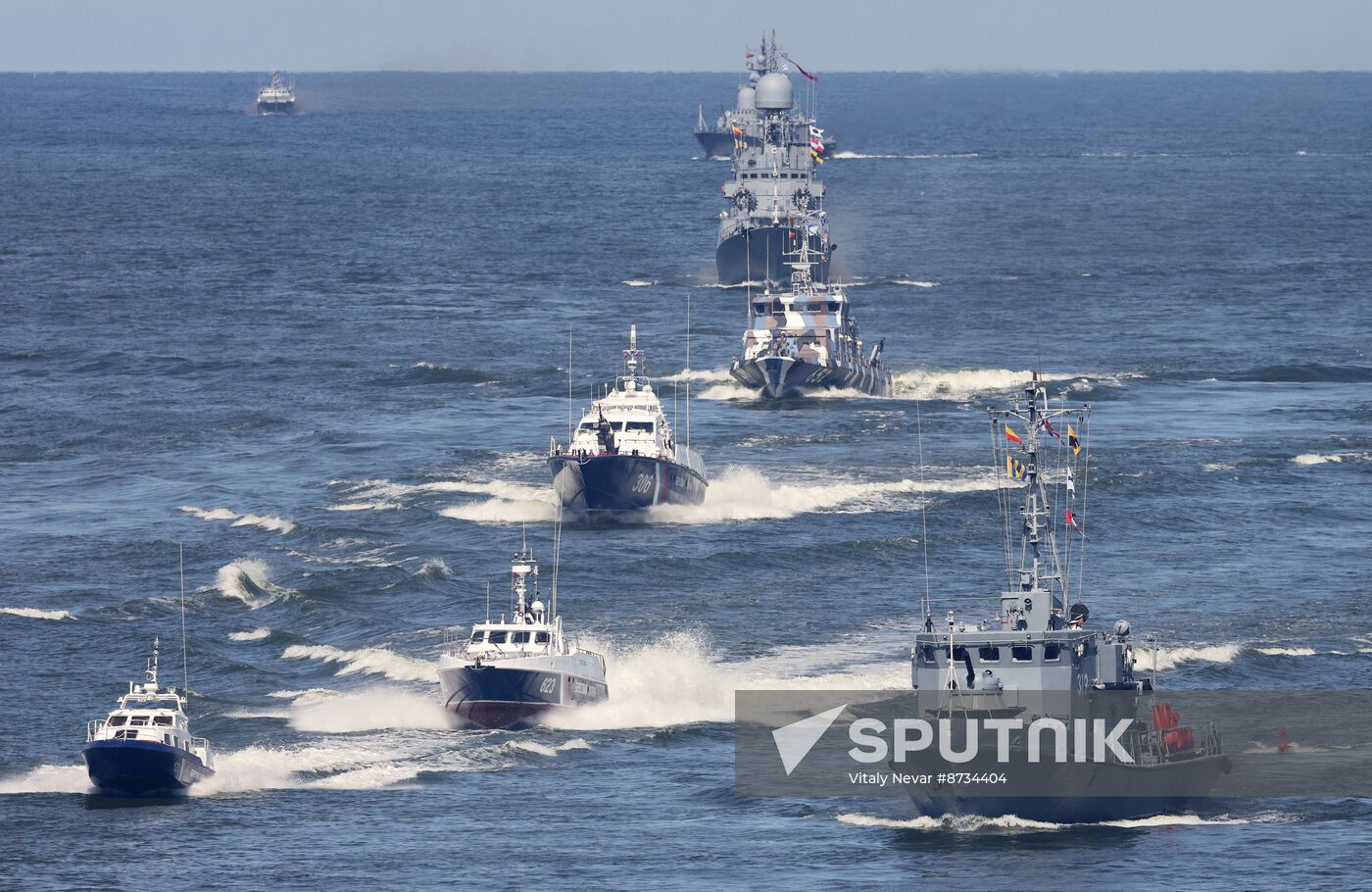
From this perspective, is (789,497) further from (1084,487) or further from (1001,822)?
(1001,822)

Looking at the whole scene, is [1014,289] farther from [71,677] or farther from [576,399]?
[71,677]

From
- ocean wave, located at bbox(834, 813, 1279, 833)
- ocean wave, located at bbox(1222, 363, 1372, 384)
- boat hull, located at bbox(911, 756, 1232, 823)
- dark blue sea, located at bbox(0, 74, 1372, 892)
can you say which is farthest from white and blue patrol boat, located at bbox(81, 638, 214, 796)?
ocean wave, located at bbox(1222, 363, 1372, 384)

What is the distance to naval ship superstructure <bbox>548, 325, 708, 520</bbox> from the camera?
10856 centimetres

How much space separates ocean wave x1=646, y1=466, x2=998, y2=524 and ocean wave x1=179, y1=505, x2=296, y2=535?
52.6 feet

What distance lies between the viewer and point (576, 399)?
143125 millimetres

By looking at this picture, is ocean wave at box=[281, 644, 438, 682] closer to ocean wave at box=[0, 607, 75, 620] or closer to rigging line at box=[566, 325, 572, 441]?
ocean wave at box=[0, 607, 75, 620]

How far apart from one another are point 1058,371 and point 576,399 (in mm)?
30849

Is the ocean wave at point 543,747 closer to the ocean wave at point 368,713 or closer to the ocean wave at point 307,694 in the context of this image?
the ocean wave at point 368,713

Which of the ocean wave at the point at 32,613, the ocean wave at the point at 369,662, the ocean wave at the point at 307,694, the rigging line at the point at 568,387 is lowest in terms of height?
the ocean wave at the point at 307,694

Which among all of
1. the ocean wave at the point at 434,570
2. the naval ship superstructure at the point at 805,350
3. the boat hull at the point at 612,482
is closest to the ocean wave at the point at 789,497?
the boat hull at the point at 612,482

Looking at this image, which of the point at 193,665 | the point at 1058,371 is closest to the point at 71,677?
the point at 193,665

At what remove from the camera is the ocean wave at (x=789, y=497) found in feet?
365

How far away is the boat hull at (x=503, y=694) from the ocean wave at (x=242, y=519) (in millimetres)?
32464

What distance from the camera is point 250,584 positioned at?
98188mm
